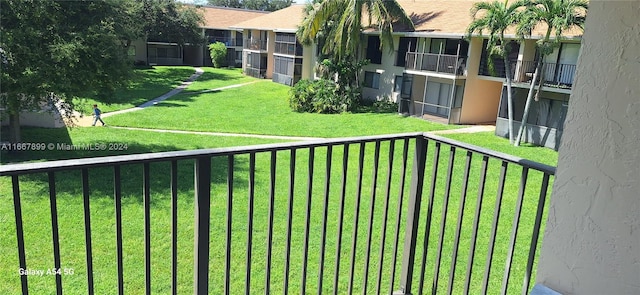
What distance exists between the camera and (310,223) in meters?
6.04

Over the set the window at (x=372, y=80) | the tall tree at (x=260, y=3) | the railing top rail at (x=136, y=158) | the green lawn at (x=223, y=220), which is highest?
the tall tree at (x=260, y=3)

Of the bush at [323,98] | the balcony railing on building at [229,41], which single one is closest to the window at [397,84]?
the bush at [323,98]

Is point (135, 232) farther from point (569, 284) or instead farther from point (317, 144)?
point (569, 284)

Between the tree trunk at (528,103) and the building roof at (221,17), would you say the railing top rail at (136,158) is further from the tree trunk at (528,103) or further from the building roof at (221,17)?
the building roof at (221,17)

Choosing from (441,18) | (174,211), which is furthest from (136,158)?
(441,18)

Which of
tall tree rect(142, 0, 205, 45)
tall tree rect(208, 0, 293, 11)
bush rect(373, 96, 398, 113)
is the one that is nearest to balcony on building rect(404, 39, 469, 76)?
bush rect(373, 96, 398, 113)

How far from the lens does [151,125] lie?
52.1 feet

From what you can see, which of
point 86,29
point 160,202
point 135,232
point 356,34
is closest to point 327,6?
point 356,34

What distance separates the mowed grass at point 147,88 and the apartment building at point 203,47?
8.09 ft

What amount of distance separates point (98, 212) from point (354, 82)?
15172 millimetres

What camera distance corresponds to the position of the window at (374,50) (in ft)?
69.2

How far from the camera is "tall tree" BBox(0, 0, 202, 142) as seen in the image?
29.0 ft

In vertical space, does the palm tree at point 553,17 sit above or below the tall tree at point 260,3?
below

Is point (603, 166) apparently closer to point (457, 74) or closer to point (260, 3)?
point (457, 74)
